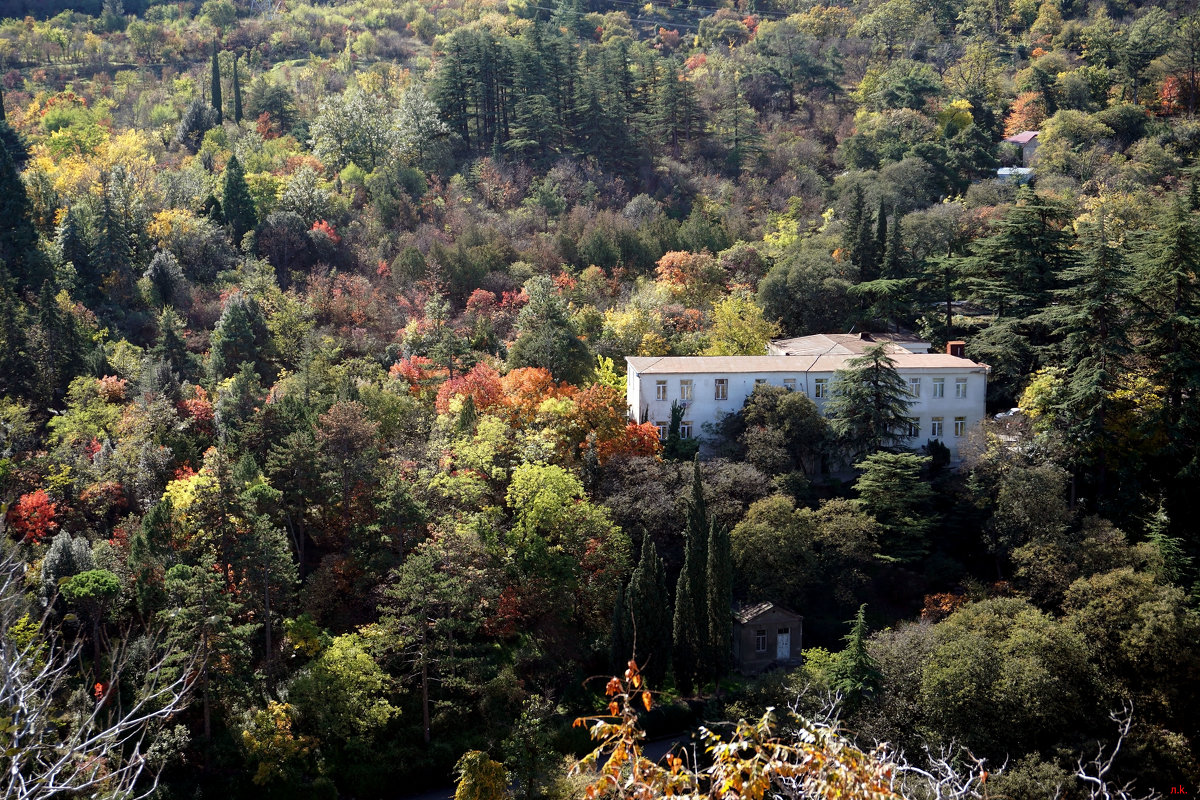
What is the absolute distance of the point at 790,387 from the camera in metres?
43.0

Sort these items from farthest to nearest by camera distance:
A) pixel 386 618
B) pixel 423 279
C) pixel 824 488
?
pixel 423 279
pixel 824 488
pixel 386 618

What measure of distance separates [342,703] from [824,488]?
19831mm

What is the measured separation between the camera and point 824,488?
41438mm

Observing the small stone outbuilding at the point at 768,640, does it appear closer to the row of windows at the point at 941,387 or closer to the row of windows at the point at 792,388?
the row of windows at the point at 792,388

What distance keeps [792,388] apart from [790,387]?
10cm

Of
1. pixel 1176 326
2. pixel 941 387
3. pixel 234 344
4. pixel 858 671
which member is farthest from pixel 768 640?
pixel 234 344

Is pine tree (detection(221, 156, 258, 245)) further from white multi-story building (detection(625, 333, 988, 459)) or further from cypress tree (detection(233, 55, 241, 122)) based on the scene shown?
white multi-story building (detection(625, 333, 988, 459))

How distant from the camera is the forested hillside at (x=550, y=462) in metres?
30.5

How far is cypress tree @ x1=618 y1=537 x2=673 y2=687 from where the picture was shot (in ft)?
113

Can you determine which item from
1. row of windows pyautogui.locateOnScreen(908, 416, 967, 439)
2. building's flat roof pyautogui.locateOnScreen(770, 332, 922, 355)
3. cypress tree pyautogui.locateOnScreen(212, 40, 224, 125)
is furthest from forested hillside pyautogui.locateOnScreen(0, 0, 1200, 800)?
cypress tree pyautogui.locateOnScreen(212, 40, 224, 125)

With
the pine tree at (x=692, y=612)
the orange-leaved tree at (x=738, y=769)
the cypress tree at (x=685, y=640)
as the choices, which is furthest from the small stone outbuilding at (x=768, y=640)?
the orange-leaved tree at (x=738, y=769)

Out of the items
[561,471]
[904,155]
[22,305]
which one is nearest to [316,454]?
[561,471]

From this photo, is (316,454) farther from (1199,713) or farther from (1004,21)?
(1004,21)

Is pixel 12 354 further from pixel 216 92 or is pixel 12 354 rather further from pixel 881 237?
pixel 881 237
